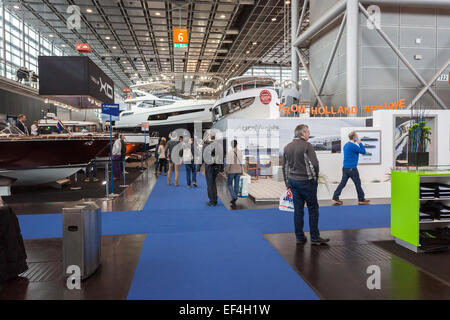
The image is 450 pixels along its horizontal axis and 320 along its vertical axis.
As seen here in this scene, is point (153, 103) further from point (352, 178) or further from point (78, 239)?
point (78, 239)

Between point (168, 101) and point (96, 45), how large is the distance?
6.73m

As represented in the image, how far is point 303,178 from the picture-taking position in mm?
3826

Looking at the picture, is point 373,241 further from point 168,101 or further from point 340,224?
point 168,101

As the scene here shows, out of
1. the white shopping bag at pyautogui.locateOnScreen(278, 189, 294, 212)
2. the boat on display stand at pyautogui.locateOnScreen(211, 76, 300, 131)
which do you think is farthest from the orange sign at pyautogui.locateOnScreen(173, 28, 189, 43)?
the white shopping bag at pyautogui.locateOnScreen(278, 189, 294, 212)

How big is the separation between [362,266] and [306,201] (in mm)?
970

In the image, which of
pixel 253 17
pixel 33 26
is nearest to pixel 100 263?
pixel 253 17

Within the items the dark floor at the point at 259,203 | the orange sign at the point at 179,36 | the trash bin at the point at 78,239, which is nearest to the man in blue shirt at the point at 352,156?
the dark floor at the point at 259,203

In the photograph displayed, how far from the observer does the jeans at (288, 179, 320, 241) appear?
3814mm

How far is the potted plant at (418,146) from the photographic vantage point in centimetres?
Answer: 404

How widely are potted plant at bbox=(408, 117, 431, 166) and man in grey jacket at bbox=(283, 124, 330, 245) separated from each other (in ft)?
4.58

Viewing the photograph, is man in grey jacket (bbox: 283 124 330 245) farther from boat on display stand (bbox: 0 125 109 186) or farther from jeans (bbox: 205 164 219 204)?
boat on display stand (bbox: 0 125 109 186)

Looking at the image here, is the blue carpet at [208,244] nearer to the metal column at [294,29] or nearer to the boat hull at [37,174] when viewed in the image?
the boat hull at [37,174]

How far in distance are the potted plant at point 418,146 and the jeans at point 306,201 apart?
1.46 m

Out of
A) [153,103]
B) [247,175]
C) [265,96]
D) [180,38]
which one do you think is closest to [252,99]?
[265,96]
